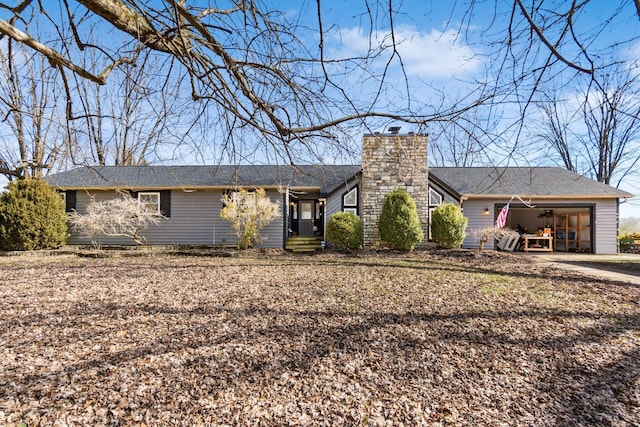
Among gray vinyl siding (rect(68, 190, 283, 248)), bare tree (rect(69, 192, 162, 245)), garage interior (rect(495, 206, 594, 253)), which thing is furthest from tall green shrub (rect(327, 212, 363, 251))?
bare tree (rect(69, 192, 162, 245))

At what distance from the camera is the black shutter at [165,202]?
1330cm

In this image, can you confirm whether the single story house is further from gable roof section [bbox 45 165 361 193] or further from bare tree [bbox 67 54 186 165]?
bare tree [bbox 67 54 186 165]

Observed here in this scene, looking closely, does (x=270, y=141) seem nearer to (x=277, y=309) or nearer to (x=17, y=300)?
(x=277, y=309)

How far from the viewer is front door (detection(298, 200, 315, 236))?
52.5ft

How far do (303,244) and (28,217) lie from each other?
9.72m

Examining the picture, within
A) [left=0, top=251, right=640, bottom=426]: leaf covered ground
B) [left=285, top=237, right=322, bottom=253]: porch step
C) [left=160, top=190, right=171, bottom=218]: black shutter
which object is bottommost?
[left=0, top=251, right=640, bottom=426]: leaf covered ground

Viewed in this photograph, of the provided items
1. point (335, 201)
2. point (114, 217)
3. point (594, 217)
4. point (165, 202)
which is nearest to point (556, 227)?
point (594, 217)

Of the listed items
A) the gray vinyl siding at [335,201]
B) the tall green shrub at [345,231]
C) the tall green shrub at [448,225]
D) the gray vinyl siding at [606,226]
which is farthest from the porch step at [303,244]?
the gray vinyl siding at [606,226]

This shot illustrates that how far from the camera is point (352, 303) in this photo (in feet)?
15.7

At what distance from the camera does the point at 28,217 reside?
10852mm

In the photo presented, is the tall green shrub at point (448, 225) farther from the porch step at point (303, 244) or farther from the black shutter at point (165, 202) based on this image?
the black shutter at point (165, 202)

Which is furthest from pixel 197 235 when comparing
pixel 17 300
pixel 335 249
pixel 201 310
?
pixel 201 310

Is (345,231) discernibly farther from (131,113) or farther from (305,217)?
(131,113)

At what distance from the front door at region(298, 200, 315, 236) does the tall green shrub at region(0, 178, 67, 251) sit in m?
9.75
